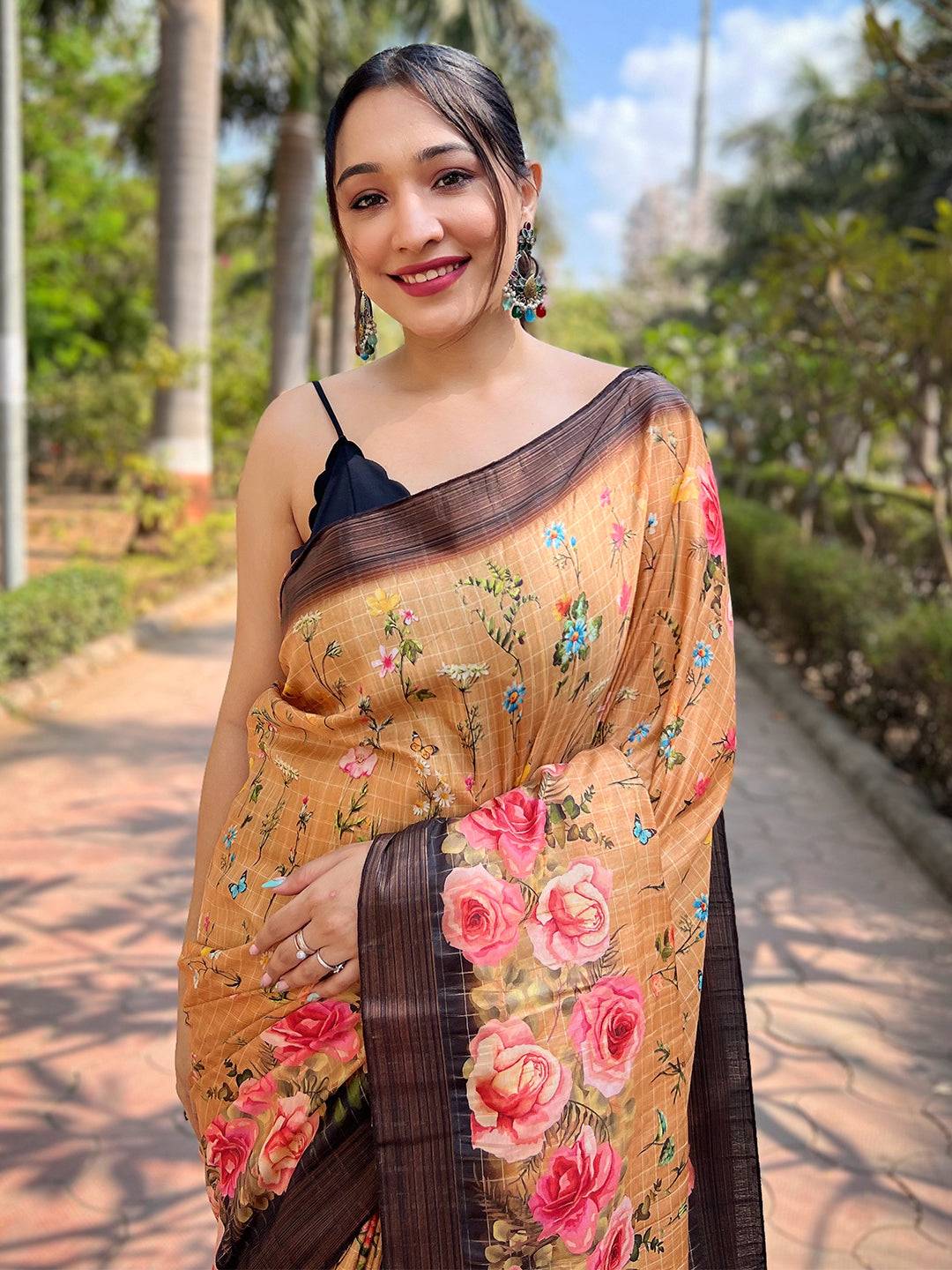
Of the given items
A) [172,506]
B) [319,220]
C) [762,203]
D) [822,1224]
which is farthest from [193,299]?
[762,203]

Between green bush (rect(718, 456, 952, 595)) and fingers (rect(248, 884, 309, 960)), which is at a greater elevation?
green bush (rect(718, 456, 952, 595))

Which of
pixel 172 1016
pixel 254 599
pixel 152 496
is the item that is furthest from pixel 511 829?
pixel 152 496

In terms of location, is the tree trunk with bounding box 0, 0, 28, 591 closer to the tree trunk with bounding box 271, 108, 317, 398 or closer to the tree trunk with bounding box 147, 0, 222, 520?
the tree trunk with bounding box 147, 0, 222, 520

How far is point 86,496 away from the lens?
16688 mm

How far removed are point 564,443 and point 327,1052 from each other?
0.77m

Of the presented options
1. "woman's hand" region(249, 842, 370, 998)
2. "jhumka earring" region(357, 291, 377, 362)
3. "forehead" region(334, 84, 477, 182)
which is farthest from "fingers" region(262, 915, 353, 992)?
"forehead" region(334, 84, 477, 182)

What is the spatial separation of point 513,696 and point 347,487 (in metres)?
0.33

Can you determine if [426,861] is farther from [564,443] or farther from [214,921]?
[564,443]

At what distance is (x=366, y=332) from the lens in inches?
66.1

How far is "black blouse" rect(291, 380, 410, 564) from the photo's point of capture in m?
1.48

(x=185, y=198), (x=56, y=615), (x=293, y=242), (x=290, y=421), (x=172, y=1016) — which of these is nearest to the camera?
(x=290, y=421)

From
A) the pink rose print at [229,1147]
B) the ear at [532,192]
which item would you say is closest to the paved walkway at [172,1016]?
the pink rose print at [229,1147]

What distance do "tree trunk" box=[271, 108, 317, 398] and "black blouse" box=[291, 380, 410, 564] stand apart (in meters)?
12.6

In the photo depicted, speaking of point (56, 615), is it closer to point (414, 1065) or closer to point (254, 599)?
point (254, 599)
